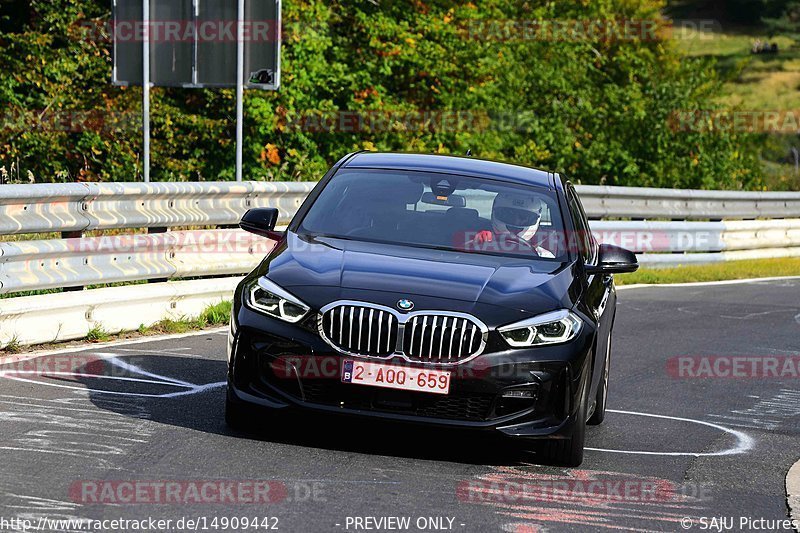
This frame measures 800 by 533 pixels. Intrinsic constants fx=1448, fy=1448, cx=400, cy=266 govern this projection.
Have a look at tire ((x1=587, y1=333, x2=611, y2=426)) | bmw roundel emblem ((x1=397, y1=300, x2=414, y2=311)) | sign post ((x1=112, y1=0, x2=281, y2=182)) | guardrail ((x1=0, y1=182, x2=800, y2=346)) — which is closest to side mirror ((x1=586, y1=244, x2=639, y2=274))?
tire ((x1=587, y1=333, x2=611, y2=426))

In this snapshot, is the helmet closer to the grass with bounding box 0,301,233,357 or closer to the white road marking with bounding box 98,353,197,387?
the white road marking with bounding box 98,353,197,387

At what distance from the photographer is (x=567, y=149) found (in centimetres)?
3081

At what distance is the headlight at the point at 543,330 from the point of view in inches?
267

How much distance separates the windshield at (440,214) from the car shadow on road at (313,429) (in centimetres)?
103

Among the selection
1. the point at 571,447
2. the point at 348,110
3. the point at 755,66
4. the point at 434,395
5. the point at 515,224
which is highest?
the point at 515,224

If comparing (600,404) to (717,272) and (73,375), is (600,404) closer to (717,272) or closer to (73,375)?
(73,375)

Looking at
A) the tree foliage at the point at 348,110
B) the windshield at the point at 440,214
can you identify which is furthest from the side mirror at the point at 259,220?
the tree foliage at the point at 348,110

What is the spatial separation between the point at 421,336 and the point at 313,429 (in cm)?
108

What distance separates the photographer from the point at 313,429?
24.4 ft

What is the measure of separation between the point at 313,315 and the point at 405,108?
71.5 feet

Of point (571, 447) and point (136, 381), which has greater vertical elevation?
point (571, 447)

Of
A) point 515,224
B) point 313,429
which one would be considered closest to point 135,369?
point 313,429

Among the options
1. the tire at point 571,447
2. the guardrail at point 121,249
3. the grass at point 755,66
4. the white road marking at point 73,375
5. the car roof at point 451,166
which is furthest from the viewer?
the grass at point 755,66

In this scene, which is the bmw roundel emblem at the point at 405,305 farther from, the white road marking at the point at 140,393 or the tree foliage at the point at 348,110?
the tree foliage at the point at 348,110
